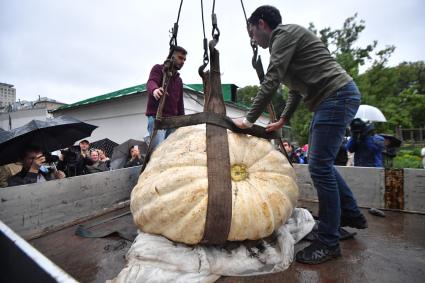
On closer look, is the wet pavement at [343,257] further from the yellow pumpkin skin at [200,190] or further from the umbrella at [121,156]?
the umbrella at [121,156]

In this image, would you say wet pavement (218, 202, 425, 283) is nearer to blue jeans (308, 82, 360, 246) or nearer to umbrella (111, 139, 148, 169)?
blue jeans (308, 82, 360, 246)

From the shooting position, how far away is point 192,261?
171cm

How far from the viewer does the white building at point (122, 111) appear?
10188mm

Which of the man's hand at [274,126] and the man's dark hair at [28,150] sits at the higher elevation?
the man's hand at [274,126]

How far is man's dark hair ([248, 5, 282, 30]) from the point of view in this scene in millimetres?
2164

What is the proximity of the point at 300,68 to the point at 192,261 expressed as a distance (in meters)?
1.62

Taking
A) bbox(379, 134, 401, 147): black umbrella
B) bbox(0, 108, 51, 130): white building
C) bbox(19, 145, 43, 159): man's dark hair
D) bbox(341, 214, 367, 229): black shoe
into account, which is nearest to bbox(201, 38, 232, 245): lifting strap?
bbox(341, 214, 367, 229): black shoe

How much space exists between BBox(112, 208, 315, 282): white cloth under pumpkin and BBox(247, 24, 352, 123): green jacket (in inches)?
38.8

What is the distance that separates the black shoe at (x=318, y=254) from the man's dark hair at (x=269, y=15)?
5.80ft

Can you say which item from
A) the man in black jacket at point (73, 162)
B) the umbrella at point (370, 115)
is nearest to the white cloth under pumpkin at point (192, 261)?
the man in black jacket at point (73, 162)

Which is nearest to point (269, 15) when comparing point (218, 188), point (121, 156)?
point (218, 188)

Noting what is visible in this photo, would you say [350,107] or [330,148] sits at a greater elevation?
[350,107]

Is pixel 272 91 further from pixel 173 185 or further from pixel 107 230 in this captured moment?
pixel 107 230

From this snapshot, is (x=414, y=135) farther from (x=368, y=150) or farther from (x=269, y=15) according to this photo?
(x=269, y=15)
